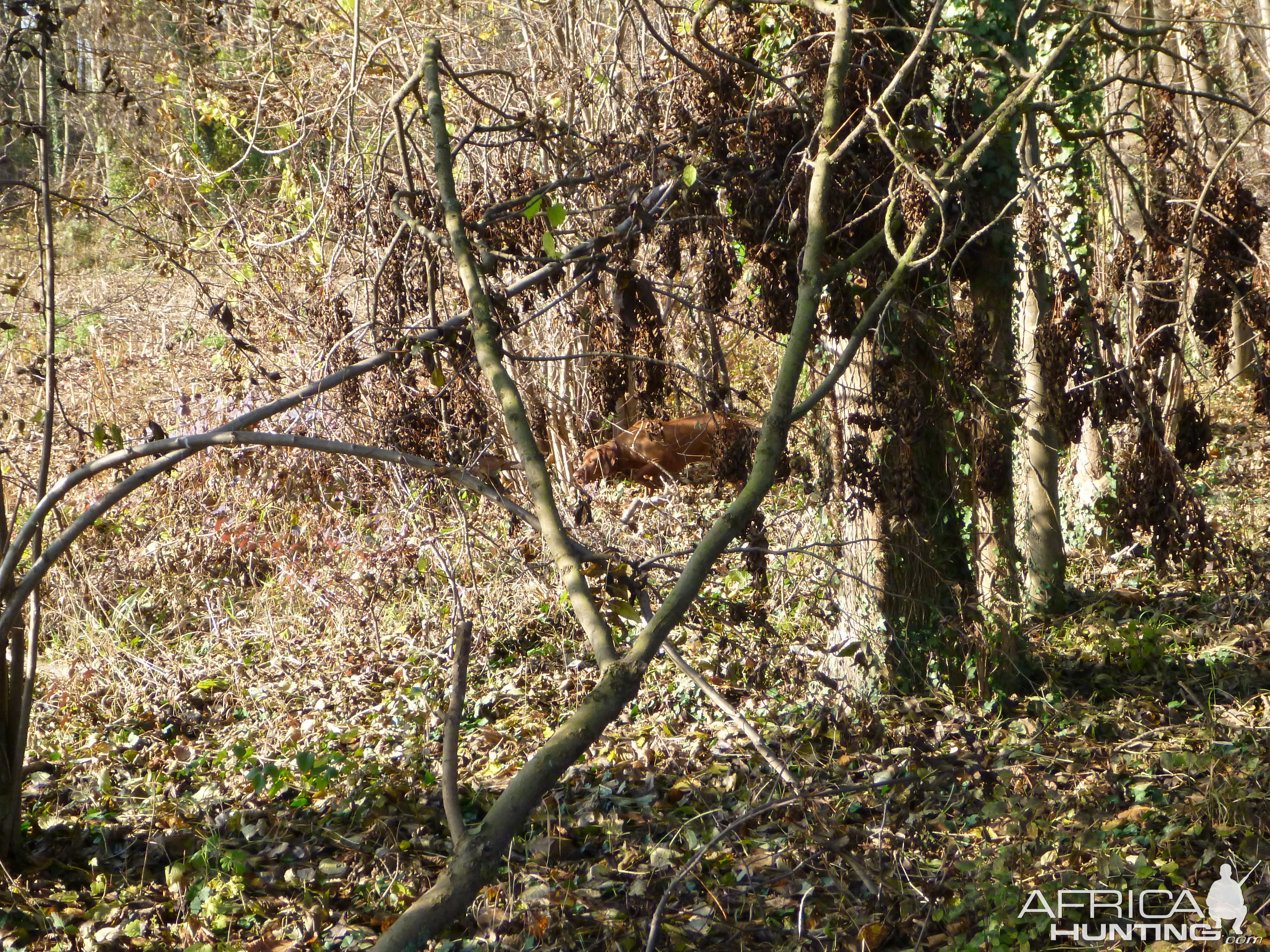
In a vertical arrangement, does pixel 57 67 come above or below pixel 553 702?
above

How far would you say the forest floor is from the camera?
3732mm

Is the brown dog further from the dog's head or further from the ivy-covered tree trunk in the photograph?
the ivy-covered tree trunk

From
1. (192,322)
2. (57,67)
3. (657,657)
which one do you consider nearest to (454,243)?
(657,657)

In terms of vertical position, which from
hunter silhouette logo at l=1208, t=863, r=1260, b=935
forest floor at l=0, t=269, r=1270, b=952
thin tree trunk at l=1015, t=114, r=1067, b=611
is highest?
thin tree trunk at l=1015, t=114, r=1067, b=611

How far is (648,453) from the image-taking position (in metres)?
7.51

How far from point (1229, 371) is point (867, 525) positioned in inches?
364

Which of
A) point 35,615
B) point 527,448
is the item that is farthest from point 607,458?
point 527,448

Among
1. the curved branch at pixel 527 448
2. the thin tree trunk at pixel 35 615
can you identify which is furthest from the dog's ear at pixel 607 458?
the curved branch at pixel 527 448

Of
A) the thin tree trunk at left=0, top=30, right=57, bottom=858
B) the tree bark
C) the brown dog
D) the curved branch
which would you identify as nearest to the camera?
the tree bark

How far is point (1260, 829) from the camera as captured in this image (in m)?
3.85

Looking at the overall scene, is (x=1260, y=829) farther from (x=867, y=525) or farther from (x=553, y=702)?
(x=553, y=702)

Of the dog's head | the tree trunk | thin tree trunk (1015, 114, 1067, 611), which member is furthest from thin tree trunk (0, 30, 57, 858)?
thin tree trunk (1015, 114, 1067, 611)

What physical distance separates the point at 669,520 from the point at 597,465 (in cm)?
89

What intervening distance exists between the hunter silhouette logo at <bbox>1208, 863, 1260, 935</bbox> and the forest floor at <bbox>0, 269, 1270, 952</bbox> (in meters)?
0.04
